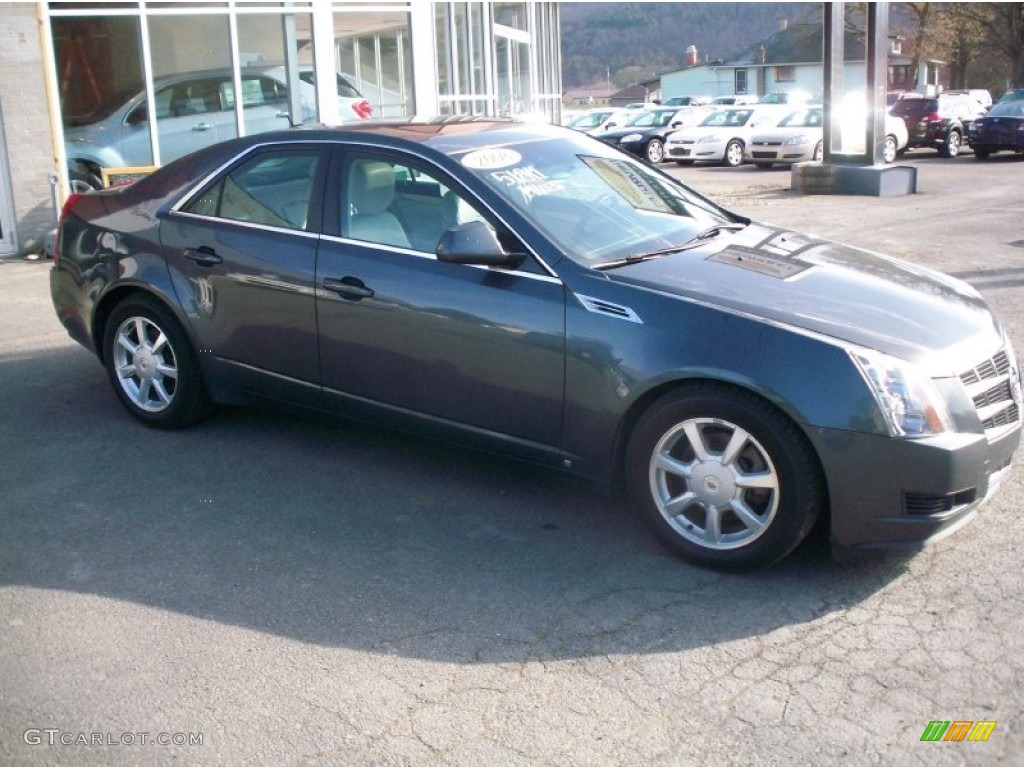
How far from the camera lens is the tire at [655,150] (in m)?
30.0

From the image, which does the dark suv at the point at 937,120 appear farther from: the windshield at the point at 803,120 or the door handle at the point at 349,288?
the door handle at the point at 349,288

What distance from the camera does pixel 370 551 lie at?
464 centimetres

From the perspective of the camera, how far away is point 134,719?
346 centimetres

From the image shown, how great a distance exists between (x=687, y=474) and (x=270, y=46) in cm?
1184

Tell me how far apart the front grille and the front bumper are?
0.45ft

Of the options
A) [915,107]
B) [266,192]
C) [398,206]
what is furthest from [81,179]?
[915,107]

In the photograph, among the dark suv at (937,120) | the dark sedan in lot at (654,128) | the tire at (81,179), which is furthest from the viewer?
the dark sedan in lot at (654,128)

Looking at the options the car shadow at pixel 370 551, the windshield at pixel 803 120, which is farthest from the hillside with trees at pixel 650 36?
the car shadow at pixel 370 551

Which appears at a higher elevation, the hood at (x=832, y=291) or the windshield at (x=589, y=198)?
the windshield at (x=589, y=198)

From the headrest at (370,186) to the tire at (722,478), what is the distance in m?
1.73

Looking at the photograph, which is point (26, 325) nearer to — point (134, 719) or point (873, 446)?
point (134, 719)

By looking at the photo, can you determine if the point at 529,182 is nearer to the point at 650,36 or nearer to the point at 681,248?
the point at 681,248

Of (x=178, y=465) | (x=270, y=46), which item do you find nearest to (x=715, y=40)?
(x=270, y=46)

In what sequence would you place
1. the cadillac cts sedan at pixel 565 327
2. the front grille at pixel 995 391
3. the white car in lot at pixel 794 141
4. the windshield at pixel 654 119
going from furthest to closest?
1. the windshield at pixel 654 119
2. the white car in lot at pixel 794 141
3. the front grille at pixel 995 391
4. the cadillac cts sedan at pixel 565 327
